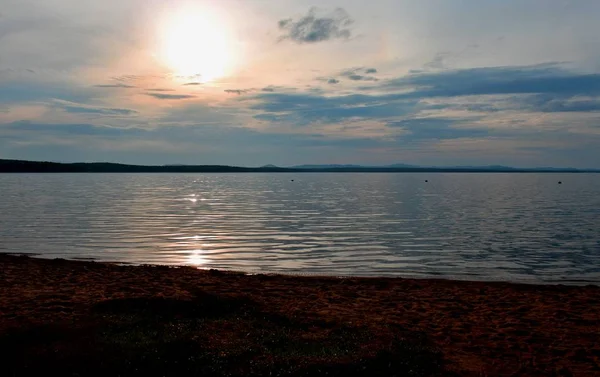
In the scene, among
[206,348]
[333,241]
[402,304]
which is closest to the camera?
[206,348]

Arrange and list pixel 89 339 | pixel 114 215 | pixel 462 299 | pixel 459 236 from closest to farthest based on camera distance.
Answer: pixel 89 339 < pixel 462 299 < pixel 459 236 < pixel 114 215

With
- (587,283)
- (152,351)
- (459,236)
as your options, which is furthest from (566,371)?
(459,236)

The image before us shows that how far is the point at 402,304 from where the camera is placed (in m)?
17.9

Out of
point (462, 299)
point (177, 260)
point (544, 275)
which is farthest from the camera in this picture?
point (177, 260)

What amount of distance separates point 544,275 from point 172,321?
19.5m

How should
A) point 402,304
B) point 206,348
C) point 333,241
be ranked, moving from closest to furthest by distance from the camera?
point 206,348, point 402,304, point 333,241

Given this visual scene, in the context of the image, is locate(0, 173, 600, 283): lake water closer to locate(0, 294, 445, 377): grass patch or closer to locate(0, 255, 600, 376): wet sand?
locate(0, 255, 600, 376): wet sand

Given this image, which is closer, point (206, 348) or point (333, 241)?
point (206, 348)

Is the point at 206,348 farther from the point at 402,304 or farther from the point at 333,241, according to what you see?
the point at 333,241

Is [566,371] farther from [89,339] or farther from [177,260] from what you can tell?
[177,260]

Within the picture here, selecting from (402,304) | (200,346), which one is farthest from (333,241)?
(200,346)

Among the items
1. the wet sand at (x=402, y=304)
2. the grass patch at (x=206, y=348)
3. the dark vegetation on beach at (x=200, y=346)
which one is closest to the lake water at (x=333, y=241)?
the wet sand at (x=402, y=304)

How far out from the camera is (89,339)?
40.1 ft

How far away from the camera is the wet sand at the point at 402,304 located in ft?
41.3
